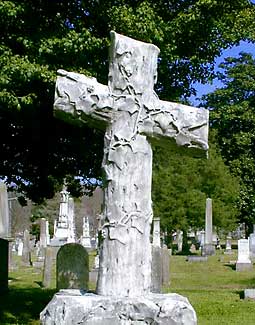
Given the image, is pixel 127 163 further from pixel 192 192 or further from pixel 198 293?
pixel 192 192

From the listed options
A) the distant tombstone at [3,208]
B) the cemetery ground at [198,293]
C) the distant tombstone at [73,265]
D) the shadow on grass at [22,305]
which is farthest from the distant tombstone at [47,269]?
the distant tombstone at [73,265]

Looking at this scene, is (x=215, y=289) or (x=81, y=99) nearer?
(x=81, y=99)

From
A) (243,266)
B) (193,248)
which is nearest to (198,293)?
(243,266)

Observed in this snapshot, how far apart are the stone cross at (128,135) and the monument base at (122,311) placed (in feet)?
0.42

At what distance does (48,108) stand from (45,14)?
154 cm

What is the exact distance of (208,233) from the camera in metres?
39.4

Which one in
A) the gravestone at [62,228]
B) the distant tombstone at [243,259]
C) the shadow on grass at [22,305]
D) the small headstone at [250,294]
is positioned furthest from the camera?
the gravestone at [62,228]

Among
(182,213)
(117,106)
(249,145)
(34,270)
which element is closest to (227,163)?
(249,145)

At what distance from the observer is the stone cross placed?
4328 millimetres

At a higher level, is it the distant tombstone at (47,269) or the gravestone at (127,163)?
the gravestone at (127,163)

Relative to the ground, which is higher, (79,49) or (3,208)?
(79,49)

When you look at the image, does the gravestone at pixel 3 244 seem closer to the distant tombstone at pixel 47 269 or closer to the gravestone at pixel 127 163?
the distant tombstone at pixel 47 269

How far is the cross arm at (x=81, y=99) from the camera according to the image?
15.0 feet

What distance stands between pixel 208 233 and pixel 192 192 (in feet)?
11.7
